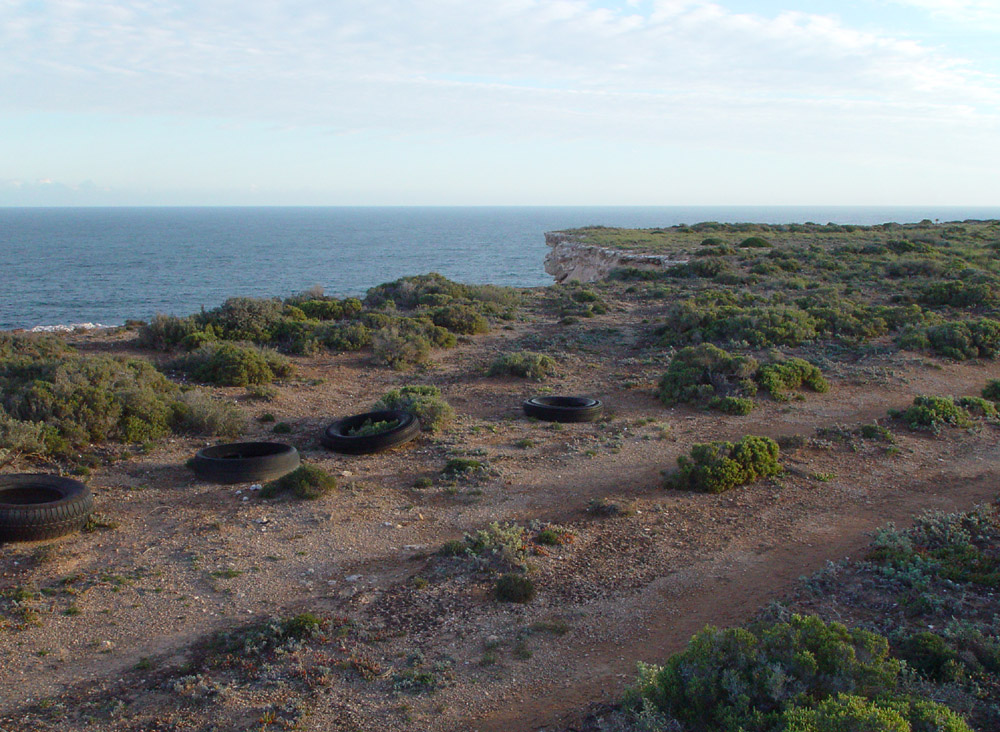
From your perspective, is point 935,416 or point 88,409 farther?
point 935,416

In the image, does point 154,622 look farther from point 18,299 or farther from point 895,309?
point 18,299

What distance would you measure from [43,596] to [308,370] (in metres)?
9.87

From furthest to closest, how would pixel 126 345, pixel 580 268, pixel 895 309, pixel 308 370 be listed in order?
1. pixel 580 268
2. pixel 895 309
3. pixel 126 345
4. pixel 308 370

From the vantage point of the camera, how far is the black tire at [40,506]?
7957 mm

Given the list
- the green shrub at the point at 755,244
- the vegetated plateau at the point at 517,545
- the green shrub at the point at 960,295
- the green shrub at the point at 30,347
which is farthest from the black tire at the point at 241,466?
the green shrub at the point at 755,244

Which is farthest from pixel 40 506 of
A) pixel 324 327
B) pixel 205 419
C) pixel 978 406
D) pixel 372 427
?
pixel 978 406

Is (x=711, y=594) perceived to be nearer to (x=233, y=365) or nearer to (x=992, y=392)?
(x=992, y=392)

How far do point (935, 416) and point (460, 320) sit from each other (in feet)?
40.9

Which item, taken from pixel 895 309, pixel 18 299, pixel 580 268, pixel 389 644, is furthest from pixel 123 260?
pixel 389 644

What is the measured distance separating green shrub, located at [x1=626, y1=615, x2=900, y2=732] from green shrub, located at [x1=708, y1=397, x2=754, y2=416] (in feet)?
28.4

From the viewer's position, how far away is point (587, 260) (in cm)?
4372

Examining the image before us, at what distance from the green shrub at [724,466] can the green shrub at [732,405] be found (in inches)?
120

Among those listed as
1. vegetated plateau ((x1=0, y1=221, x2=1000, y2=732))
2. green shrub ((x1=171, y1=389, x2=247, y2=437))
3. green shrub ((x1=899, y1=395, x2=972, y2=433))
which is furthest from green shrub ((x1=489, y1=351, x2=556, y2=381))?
green shrub ((x1=899, y1=395, x2=972, y2=433))

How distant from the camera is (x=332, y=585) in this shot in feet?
24.2
